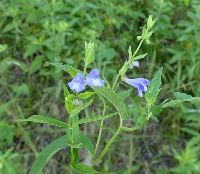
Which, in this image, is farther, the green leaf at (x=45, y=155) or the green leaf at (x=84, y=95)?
the green leaf at (x=45, y=155)

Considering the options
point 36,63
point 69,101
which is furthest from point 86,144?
point 36,63

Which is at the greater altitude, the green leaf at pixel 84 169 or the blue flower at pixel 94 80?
the blue flower at pixel 94 80

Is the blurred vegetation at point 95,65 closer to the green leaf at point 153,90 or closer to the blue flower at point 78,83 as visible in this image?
the green leaf at point 153,90

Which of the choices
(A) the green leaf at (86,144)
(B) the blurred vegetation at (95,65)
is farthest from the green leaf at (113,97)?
(B) the blurred vegetation at (95,65)

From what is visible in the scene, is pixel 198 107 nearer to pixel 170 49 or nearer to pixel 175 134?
pixel 175 134

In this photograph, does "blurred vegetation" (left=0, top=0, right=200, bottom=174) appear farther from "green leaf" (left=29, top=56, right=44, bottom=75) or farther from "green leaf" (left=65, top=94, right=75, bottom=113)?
"green leaf" (left=65, top=94, right=75, bottom=113)

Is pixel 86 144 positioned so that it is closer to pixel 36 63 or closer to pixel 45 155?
pixel 45 155
